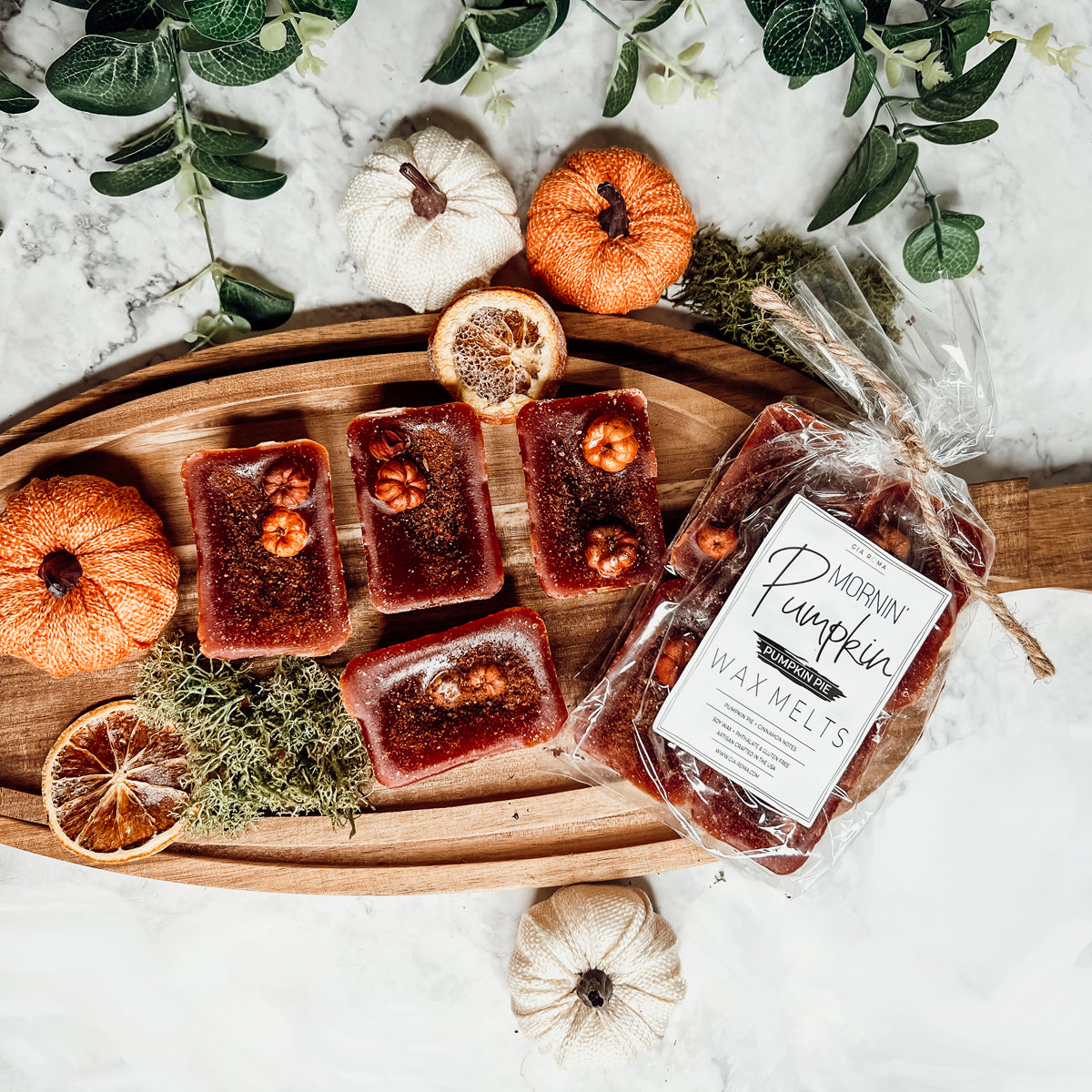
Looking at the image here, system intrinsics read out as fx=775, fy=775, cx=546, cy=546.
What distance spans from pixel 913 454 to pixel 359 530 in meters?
1.65

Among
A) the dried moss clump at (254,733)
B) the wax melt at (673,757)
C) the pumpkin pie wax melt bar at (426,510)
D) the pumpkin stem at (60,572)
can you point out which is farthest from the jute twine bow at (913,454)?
the pumpkin stem at (60,572)

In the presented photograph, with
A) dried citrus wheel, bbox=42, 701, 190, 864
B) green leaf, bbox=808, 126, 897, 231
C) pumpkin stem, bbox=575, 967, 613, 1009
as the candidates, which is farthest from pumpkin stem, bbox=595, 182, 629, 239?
pumpkin stem, bbox=575, 967, 613, 1009

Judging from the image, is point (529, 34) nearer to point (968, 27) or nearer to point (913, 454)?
point (968, 27)

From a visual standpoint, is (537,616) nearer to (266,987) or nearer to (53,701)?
(53,701)

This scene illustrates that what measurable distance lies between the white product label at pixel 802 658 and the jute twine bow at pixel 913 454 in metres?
0.11

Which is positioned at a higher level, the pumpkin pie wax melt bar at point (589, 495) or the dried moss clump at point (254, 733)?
the pumpkin pie wax melt bar at point (589, 495)

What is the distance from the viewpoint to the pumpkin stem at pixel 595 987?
255cm

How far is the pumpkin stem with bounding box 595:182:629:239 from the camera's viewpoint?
2.31 m

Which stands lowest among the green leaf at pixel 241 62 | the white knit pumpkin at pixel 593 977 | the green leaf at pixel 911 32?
the white knit pumpkin at pixel 593 977

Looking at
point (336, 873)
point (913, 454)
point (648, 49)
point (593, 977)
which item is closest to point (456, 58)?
point (648, 49)

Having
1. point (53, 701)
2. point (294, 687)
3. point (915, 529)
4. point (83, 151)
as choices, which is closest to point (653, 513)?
point (915, 529)

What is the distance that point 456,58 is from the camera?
7.72 feet

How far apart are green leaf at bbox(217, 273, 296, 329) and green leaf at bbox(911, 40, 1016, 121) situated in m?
2.08

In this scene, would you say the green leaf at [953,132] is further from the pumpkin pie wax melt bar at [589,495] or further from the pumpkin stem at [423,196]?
the pumpkin stem at [423,196]
